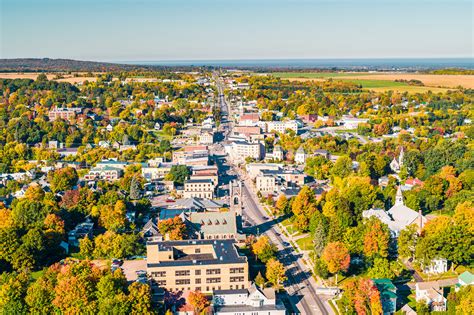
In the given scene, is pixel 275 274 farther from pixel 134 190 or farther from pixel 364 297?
pixel 134 190

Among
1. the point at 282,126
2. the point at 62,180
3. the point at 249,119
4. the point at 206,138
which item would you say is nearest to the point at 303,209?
the point at 62,180

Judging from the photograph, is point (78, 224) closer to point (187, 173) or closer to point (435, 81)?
point (187, 173)

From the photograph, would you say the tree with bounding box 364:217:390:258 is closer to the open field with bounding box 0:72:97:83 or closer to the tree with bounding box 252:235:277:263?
the tree with bounding box 252:235:277:263

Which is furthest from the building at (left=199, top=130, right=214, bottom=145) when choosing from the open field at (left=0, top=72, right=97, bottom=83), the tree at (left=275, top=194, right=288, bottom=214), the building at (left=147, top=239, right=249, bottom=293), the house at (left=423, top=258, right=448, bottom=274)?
the open field at (left=0, top=72, right=97, bottom=83)

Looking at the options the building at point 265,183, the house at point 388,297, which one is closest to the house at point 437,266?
the house at point 388,297

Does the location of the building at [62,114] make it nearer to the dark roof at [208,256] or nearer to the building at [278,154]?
the building at [278,154]

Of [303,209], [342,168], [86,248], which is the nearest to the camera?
[86,248]

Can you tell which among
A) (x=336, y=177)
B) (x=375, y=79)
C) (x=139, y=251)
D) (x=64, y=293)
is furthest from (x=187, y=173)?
(x=375, y=79)
